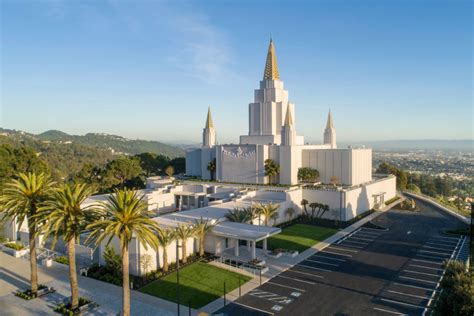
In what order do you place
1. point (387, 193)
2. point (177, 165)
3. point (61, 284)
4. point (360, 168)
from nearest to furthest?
point (61, 284)
point (360, 168)
point (387, 193)
point (177, 165)

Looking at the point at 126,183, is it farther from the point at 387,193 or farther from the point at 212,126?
the point at 387,193

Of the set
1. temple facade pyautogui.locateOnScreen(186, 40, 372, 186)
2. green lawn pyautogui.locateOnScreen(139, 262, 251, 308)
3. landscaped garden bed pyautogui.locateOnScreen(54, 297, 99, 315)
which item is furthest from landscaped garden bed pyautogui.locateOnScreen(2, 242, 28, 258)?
temple facade pyautogui.locateOnScreen(186, 40, 372, 186)

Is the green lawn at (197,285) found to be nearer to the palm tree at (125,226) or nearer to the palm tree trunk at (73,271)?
the palm tree trunk at (73,271)

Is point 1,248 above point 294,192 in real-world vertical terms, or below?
below

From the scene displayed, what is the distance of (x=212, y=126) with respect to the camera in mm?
68875

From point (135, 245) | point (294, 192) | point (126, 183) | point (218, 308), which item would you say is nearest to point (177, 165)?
point (126, 183)

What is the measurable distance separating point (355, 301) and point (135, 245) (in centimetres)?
1645

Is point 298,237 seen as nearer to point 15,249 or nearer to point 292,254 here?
point 292,254

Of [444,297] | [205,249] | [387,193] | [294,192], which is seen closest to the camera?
[444,297]

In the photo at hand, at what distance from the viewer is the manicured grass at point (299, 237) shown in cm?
3603

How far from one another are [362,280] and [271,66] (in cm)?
4599

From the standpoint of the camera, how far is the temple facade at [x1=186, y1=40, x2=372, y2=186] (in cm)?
5738

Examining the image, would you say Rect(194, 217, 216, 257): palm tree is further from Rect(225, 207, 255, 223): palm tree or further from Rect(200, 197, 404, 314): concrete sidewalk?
Rect(225, 207, 255, 223): palm tree

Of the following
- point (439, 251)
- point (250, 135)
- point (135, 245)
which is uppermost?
point (250, 135)
